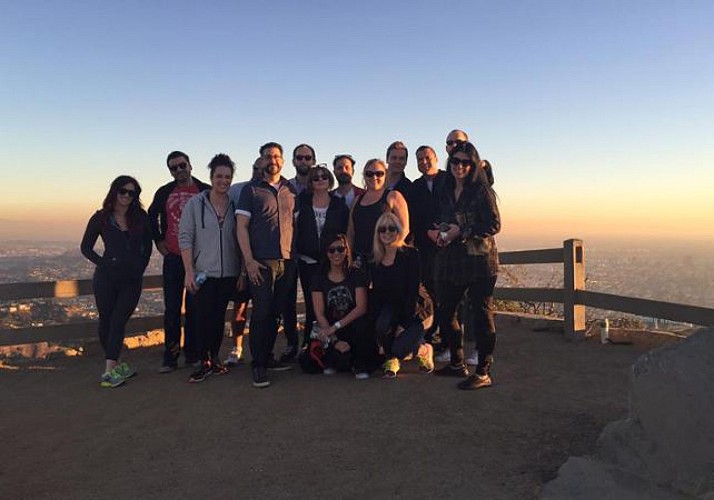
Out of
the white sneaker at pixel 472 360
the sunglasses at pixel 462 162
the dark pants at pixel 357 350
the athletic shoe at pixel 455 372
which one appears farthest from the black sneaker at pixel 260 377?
the sunglasses at pixel 462 162

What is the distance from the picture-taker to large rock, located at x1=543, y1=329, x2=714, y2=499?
7.91 feet

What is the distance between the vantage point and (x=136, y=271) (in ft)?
16.5

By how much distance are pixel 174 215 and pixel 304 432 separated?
281cm

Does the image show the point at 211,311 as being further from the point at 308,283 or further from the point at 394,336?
the point at 394,336

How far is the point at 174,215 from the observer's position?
17.6ft

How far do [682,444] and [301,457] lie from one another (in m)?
2.01

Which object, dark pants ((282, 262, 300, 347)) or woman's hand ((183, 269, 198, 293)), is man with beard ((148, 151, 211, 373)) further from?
dark pants ((282, 262, 300, 347))

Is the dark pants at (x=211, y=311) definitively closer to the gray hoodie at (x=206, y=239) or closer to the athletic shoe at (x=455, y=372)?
the gray hoodie at (x=206, y=239)

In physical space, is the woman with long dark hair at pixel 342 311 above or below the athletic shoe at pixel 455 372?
above

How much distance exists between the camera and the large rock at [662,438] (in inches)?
94.9

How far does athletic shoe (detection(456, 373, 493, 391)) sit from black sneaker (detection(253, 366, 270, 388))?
65.9 inches

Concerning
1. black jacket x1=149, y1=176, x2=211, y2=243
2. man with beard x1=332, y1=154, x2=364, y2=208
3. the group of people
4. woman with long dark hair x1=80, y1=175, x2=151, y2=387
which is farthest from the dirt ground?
man with beard x1=332, y1=154, x2=364, y2=208

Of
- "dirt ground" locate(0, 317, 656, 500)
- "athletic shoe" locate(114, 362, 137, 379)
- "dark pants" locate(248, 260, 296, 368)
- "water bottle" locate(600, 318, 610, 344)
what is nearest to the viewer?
"dirt ground" locate(0, 317, 656, 500)

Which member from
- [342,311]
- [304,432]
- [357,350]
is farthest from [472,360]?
[304,432]
